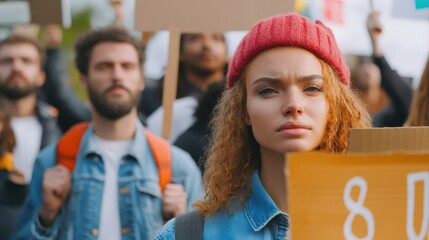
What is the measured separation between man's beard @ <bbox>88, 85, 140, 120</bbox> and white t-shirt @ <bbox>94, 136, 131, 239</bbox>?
0.12 m

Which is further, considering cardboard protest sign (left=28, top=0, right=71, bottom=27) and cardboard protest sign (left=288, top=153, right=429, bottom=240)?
cardboard protest sign (left=28, top=0, right=71, bottom=27)

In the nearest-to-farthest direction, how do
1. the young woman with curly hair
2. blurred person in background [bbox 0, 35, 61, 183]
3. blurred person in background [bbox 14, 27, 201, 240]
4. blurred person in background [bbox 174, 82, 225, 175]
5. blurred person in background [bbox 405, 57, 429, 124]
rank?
1. the young woman with curly hair
2. blurred person in background [bbox 405, 57, 429, 124]
3. blurred person in background [bbox 14, 27, 201, 240]
4. blurred person in background [bbox 174, 82, 225, 175]
5. blurred person in background [bbox 0, 35, 61, 183]

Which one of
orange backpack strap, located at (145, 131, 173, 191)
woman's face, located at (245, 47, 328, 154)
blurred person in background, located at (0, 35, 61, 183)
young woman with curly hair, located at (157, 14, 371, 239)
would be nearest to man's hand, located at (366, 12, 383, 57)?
orange backpack strap, located at (145, 131, 173, 191)

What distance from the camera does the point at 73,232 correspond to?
149 inches

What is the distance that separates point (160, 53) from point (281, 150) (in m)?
2.59

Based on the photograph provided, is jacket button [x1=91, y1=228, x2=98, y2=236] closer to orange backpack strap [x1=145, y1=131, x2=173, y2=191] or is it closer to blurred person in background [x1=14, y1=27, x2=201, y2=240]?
blurred person in background [x1=14, y1=27, x2=201, y2=240]

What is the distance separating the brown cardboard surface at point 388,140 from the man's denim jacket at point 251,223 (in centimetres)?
26

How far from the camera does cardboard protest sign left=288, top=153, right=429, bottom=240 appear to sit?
1725mm

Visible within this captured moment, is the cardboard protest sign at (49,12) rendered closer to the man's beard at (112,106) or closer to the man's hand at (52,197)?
the man's beard at (112,106)

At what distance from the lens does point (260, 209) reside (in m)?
2.13

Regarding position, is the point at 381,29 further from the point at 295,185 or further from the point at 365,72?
the point at 295,185

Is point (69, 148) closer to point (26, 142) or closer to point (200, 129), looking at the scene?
point (26, 142)

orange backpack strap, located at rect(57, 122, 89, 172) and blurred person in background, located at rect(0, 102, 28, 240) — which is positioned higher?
orange backpack strap, located at rect(57, 122, 89, 172)

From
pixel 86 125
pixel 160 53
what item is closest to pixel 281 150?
pixel 86 125
